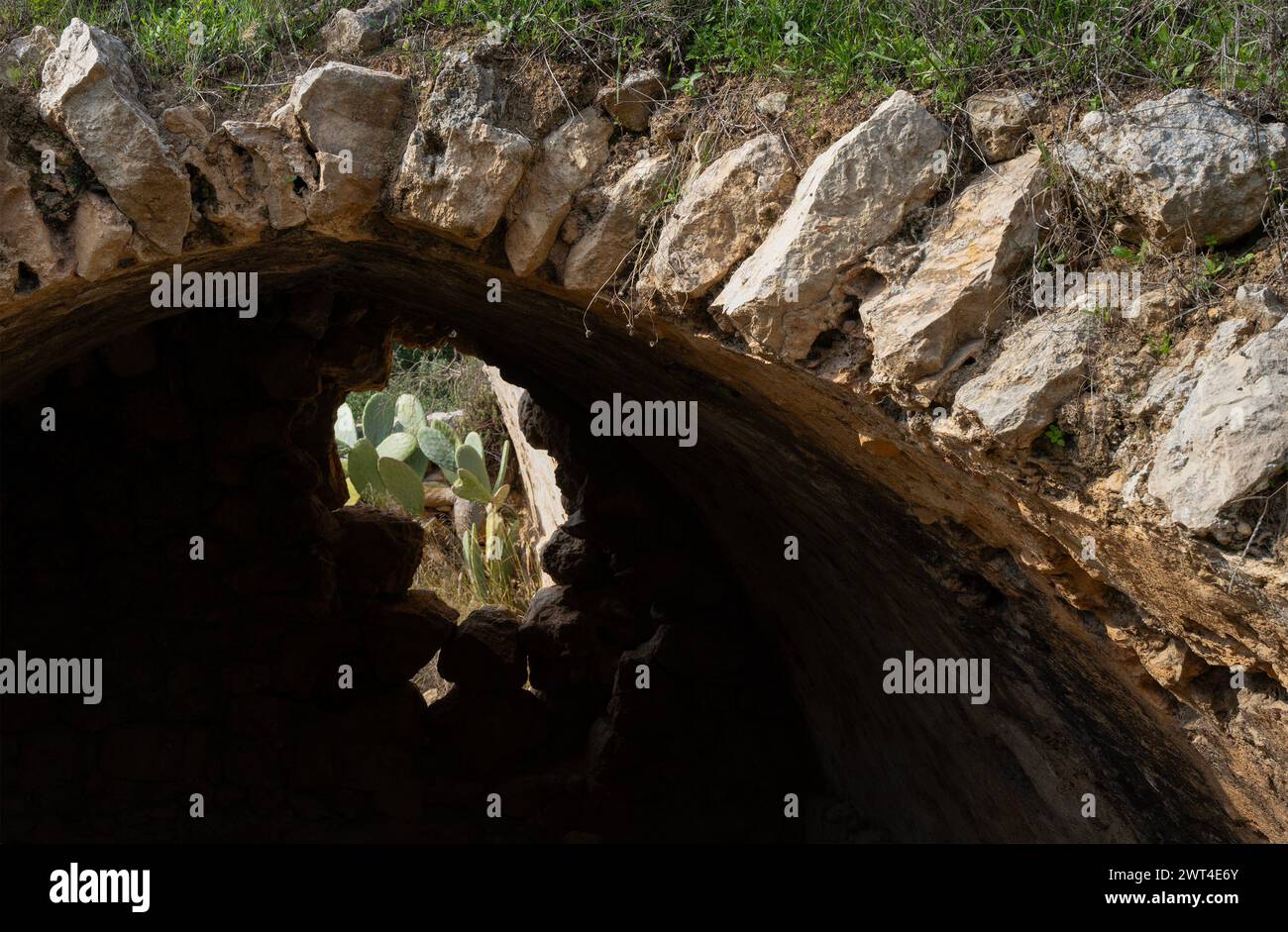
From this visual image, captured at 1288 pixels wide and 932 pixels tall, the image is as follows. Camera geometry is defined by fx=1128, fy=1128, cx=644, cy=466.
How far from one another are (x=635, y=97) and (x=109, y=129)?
1293mm

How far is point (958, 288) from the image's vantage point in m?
2.34

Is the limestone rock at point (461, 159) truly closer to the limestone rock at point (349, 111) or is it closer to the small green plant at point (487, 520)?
the limestone rock at point (349, 111)

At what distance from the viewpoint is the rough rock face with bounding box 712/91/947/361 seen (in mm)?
2465

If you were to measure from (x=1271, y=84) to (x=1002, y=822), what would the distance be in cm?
247

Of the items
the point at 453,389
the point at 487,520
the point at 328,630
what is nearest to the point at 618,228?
the point at 328,630

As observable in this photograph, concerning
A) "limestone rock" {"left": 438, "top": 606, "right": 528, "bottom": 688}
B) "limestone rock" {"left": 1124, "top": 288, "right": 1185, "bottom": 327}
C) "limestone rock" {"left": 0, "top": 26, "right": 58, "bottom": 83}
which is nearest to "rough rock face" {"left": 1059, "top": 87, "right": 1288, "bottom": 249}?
"limestone rock" {"left": 1124, "top": 288, "right": 1185, "bottom": 327}

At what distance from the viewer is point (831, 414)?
2.82 meters

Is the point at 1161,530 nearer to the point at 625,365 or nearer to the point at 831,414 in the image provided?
the point at 831,414

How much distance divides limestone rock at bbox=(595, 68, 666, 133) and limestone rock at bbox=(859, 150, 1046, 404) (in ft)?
2.91

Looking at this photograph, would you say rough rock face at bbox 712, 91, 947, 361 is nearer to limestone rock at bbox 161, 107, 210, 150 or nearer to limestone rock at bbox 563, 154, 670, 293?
limestone rock at bbox 563, 154, 670, 293

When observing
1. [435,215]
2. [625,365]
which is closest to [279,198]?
[435,215]

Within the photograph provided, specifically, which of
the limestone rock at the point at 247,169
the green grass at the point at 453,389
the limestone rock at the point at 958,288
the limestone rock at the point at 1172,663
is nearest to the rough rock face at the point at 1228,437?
the limestone rock at the point at 958,288

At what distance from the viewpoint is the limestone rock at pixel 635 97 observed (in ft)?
9.52

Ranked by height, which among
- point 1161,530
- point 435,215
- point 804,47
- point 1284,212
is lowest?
point 1161,530
